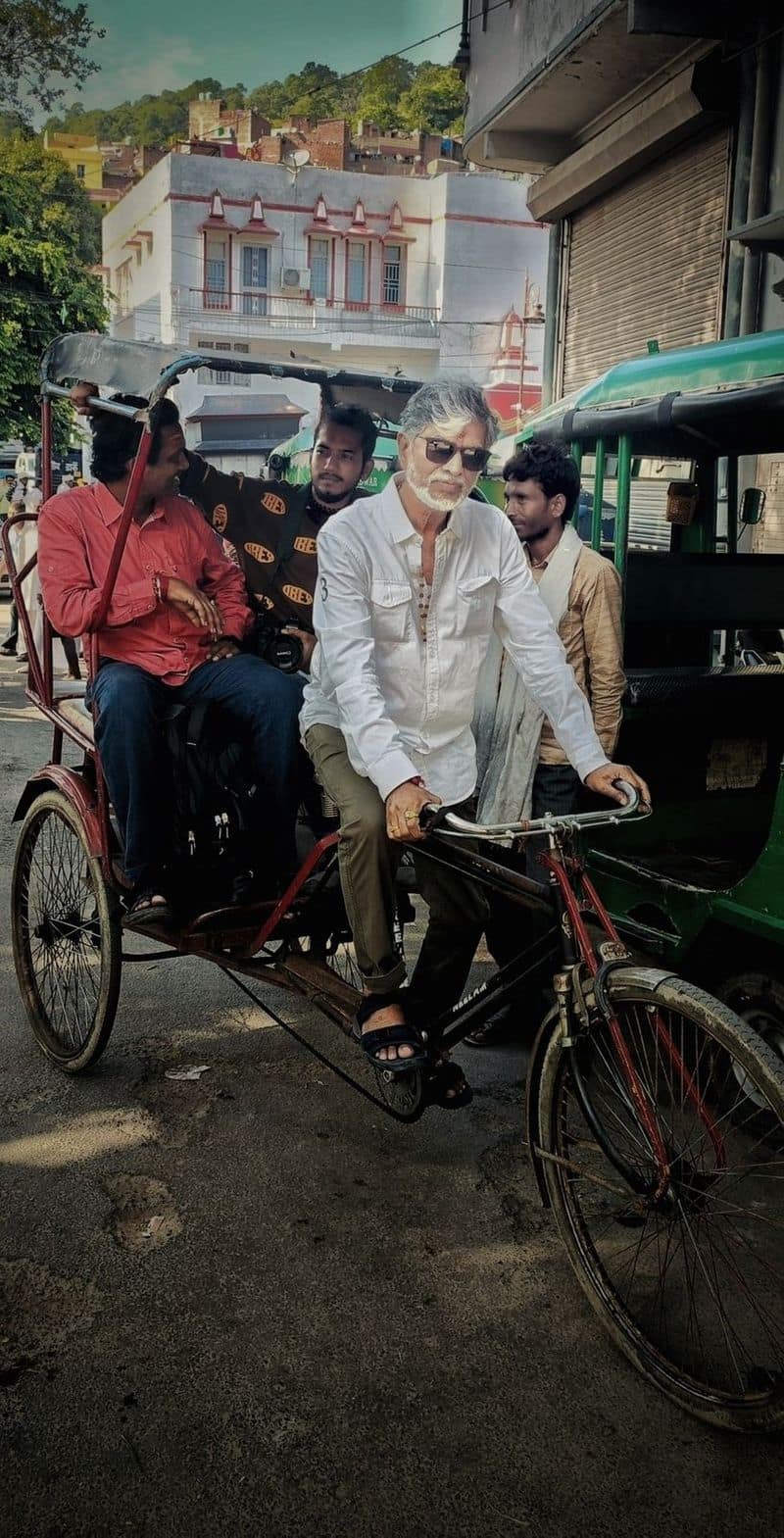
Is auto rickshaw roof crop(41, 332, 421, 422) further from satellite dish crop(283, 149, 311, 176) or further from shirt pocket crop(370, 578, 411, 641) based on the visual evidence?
satellite dish crop(283, 149, 311, 176)

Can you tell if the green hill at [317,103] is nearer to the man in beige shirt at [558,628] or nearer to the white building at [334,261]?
the white building at [334,261]

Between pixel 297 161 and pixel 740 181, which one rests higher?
pixel 297 161

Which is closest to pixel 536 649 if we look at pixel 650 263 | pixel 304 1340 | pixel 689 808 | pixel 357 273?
pixel 304 1340

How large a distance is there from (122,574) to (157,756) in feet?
2.23

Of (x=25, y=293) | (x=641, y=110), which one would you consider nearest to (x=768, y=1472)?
(x=641, y=110)

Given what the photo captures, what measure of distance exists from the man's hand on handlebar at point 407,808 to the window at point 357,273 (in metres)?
50.7

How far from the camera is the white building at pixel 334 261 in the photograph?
4722cm

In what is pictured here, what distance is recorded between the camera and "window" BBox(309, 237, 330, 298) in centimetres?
5006

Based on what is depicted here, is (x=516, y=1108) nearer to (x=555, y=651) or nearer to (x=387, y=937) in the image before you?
(x=387, y=937)

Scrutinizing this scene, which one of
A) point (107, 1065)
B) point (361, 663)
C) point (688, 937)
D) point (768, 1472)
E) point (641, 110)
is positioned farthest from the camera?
point (641, 110)

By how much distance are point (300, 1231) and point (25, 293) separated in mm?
27690

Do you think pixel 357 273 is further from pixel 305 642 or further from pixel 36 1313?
pixel 36 1313

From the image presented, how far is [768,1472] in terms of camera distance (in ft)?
8.16

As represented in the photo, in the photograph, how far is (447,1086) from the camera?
132 inches
